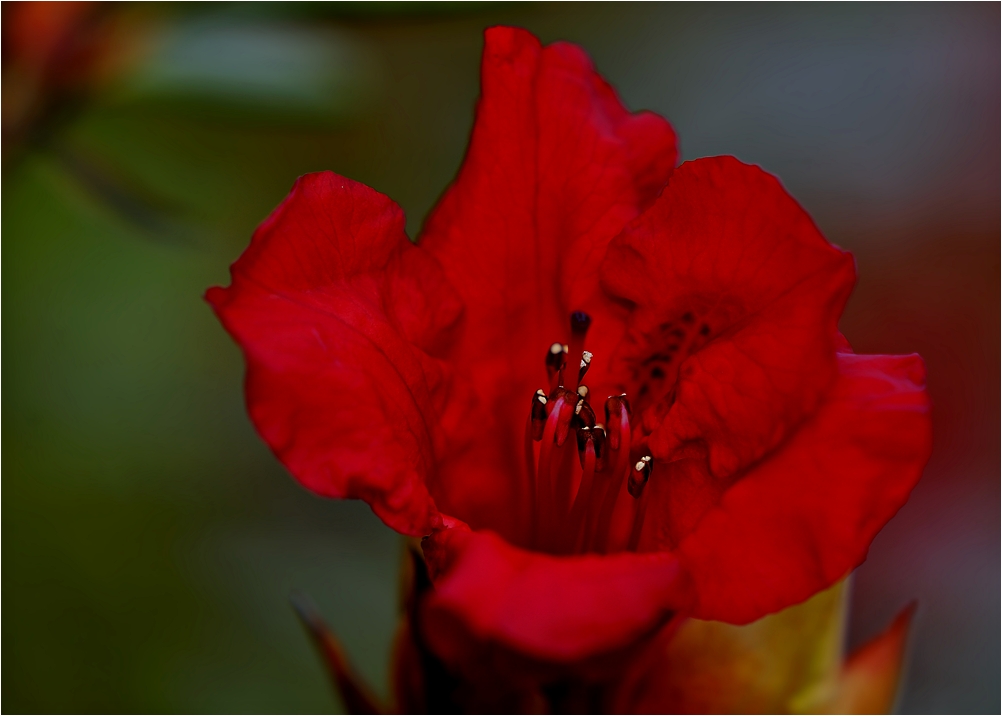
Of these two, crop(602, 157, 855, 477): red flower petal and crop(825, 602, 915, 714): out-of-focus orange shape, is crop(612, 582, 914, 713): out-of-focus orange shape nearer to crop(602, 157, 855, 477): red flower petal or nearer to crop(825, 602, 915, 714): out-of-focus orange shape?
crop(825, 602, 915, 714): out-of-focus orange shape

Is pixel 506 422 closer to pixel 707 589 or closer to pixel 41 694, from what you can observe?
pixel 707 589

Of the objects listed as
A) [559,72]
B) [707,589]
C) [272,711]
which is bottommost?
[272,711]

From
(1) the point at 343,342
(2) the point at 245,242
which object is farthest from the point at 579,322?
(2) the point at 245,242

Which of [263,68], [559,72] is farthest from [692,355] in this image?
[263,68]

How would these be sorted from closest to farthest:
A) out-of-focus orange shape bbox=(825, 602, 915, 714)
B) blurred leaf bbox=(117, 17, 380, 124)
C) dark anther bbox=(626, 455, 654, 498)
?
dark anther bbox=(626, 455, 654, 498), out-of-focus orange shape bbox=(825, 602, 915, 714), blurred leaf bbox=(117, 17, 380, 124)

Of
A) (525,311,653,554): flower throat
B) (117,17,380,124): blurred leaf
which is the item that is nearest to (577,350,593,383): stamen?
(525,311,653,554): flower throat

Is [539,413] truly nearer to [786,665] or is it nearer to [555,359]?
[555,359]

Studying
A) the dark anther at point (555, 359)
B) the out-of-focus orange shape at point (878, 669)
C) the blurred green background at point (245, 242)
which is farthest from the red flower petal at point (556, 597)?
the blurred green background at point (245, 242)
